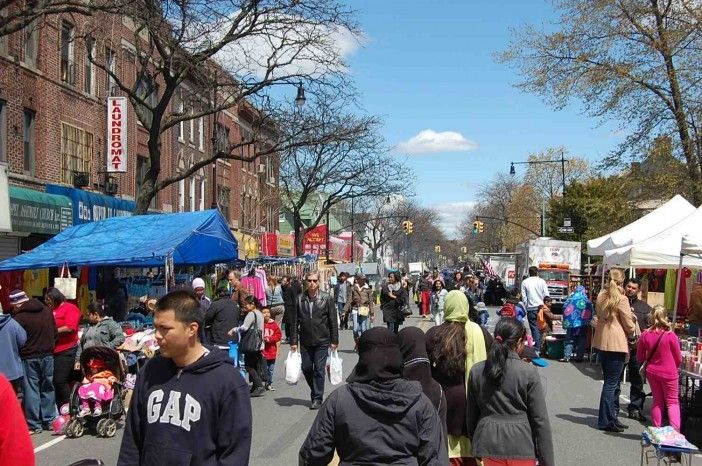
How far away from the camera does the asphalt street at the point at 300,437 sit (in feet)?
29.6

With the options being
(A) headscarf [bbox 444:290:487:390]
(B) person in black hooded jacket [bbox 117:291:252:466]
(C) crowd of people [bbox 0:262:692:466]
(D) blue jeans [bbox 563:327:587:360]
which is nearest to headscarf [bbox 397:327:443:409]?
(C) crowd of people [bbox 0:262:692:466]

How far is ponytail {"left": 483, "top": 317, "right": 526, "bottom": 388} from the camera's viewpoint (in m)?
Answer: 5.21

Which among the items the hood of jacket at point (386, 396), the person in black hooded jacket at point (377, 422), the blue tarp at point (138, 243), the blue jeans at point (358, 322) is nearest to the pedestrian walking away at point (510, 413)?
the person in black hooded jacket at point (377, 422)

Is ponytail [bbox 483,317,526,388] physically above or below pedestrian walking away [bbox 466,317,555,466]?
above

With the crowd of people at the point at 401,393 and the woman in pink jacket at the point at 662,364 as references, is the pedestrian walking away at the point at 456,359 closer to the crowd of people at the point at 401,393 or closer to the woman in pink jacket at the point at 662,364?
the crowd of people at the point at 401,393

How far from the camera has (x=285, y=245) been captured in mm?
53312

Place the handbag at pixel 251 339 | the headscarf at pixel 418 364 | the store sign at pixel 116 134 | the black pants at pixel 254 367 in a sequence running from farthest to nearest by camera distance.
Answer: the store sign at pixel 116 134, the black pants at pixel 254 367, the handbag at pixel 251 339, the headscarf at pixel 418 364

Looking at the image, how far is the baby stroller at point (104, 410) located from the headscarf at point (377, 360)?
7.20m

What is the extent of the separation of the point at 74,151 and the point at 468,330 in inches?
832

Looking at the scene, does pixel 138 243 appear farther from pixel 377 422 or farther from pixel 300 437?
pixel 377 422

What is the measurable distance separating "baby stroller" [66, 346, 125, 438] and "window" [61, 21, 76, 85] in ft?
52.0

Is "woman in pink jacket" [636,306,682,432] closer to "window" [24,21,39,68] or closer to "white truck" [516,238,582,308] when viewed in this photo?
"window" [24,21,39,68]

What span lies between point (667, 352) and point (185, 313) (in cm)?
687

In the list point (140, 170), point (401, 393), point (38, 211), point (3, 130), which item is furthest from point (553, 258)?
point (401, 393)
